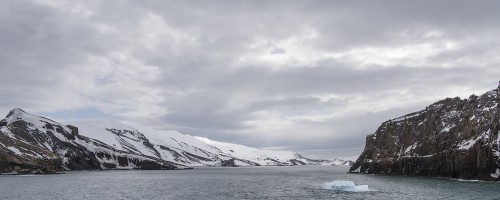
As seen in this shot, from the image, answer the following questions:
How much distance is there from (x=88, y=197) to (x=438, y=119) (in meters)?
134

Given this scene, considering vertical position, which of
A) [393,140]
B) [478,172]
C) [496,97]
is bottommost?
[478,172]

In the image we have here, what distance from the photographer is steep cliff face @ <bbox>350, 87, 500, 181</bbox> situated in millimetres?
126750

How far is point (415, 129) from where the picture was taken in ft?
611

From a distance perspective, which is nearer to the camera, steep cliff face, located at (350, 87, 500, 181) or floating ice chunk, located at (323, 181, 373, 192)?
floating ice chunk, located at (323, 181, 373, 192)

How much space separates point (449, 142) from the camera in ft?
494

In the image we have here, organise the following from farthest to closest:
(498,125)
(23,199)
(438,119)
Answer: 1. (438,119)
2. (498,125)
3. (23,199)

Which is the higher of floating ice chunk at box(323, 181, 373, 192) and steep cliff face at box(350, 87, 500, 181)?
steep cliff face at box(350, 87, 500, 181)

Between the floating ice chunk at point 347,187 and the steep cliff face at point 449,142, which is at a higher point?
the steep cliff face at point 449,142

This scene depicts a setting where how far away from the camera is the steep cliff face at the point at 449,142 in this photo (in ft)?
416

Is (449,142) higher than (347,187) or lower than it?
higher

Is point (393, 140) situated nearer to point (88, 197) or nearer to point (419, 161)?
point (419, 161)

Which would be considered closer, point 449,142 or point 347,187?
point 347,187

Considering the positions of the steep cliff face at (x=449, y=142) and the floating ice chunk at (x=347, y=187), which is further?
the steep cliff face at (x=449, y=142)

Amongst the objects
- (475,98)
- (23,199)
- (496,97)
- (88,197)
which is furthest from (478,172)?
(23,199)
